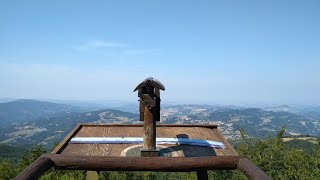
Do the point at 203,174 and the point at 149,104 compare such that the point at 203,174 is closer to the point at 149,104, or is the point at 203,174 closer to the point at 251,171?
the point at 149,104

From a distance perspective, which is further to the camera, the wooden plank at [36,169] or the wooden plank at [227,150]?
the wooden plank at [227,150]

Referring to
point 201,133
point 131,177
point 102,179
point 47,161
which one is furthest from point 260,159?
point 47,161

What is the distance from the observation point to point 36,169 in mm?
3453

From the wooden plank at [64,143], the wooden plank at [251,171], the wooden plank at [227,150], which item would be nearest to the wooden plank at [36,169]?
the wooden plank at [64,143]

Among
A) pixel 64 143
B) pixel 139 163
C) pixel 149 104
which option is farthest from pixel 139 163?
pixel 64 143

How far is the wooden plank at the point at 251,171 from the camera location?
321 centimetres

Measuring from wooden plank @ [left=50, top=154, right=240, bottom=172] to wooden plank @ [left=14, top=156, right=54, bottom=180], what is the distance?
14 cm

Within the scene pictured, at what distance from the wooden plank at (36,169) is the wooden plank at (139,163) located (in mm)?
136

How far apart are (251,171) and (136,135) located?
3.49 m

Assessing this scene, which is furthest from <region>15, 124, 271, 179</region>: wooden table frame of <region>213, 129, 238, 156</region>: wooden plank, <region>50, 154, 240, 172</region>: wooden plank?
<region>213, 129, 238, 156</region>: wooden plank

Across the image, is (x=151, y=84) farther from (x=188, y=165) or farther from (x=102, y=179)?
(x=102, y=179)

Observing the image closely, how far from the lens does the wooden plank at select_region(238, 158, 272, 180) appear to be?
126 inches

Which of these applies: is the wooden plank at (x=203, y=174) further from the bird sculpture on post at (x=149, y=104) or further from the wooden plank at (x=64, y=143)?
the wooden plank at (x=64, y=143)

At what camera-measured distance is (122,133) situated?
6.79 meters
